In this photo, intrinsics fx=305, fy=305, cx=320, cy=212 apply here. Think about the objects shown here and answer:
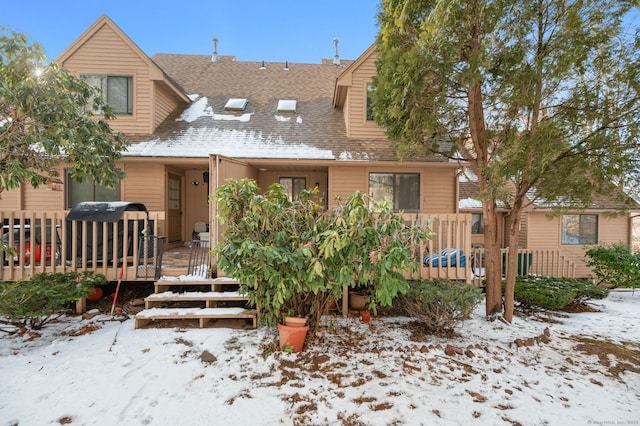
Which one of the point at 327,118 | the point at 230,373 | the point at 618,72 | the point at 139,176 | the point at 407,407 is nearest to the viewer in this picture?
the point at 407,407

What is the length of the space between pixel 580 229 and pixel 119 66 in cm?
1733

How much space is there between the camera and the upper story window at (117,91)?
8.23m

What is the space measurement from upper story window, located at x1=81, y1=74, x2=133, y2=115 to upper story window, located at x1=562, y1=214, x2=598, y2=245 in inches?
634

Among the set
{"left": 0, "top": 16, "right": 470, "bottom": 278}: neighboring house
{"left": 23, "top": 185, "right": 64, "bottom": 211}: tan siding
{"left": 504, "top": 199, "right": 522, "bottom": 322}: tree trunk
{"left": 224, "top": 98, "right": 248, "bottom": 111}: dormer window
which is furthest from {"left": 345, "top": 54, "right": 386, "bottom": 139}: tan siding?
{"left": 23, "top": 185, "right": 64, "bottom": 211}: tan siding

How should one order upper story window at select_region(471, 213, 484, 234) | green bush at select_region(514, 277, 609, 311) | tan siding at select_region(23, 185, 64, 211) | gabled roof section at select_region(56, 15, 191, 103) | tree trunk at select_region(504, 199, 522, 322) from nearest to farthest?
1. tree trunk at select_region(504, 199, 522, 322)
2. green bush at select_region(514, 277, 609, 311)
3. tan siding at select_region(23, 185, 64, 211)
4. gabled roof section at select_region(56, 15, 191, 103)
5. upper story window at select_region(471, 213, 484, 234)

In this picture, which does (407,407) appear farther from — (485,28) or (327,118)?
(327,118)

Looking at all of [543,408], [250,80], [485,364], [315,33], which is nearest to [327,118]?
[250,80]

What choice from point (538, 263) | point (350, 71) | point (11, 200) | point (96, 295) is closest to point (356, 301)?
point (96, 295)

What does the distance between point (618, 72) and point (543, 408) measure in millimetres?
4479

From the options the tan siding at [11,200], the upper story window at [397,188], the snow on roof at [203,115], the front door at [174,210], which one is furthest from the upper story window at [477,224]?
the tan siding at [11,200]

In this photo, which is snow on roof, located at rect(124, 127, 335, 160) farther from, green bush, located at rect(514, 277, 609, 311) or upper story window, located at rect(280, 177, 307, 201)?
green bush, located at rect(514, 277, 609, 311)

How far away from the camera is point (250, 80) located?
12078 mm

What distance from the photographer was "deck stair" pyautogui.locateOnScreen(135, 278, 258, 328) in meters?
4.59

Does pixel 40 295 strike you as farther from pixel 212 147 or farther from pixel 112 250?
pixel 212 147
